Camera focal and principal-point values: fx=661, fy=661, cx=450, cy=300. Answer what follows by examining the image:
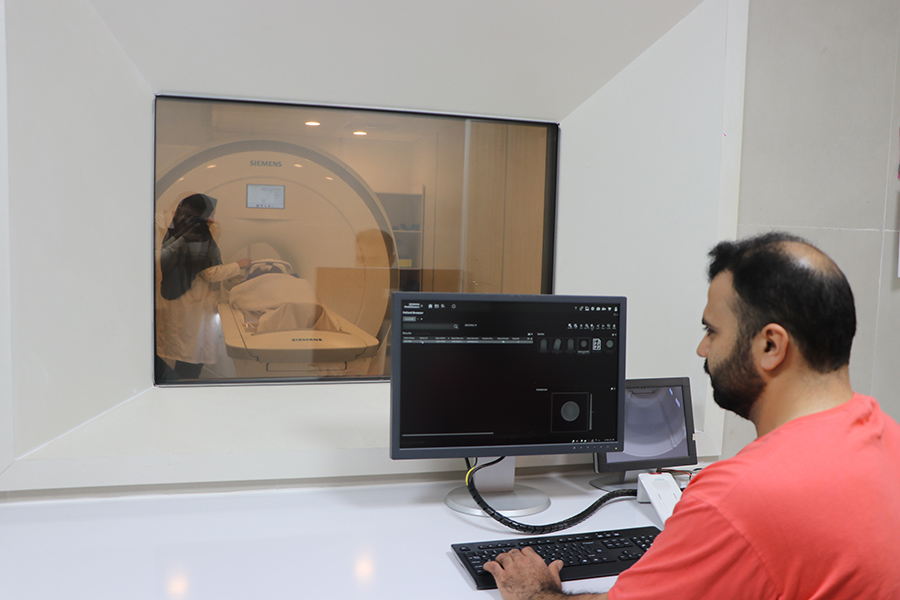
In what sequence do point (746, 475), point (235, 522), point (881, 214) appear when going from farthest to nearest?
point (881, 214) < point (235, 522) < point (746, 475)

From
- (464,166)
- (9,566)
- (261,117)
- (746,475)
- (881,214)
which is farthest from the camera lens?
(464,166)

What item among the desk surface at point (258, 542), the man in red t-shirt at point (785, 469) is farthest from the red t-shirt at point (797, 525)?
the desk surface at point (258, 542)

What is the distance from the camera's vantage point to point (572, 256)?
6.49 feet

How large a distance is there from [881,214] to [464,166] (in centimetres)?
109

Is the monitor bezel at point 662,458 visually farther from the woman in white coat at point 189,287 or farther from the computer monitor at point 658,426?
the woman in white coat at point 189,287

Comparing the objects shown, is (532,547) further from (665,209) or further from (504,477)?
(665,209)

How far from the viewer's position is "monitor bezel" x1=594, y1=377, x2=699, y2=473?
149cm

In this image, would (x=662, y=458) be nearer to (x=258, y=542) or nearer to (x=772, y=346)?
(x=772, y=346)

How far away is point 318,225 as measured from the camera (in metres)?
1.86

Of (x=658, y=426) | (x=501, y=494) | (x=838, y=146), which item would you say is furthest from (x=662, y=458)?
(x=838, y=146)

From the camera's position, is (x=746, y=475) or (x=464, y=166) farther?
(x=464, y=166)

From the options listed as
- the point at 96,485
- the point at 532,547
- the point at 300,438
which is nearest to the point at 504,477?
the point at 532,547

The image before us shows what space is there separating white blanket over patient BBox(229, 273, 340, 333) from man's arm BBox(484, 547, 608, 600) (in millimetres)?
997

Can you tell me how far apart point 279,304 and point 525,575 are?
1.11 metres
